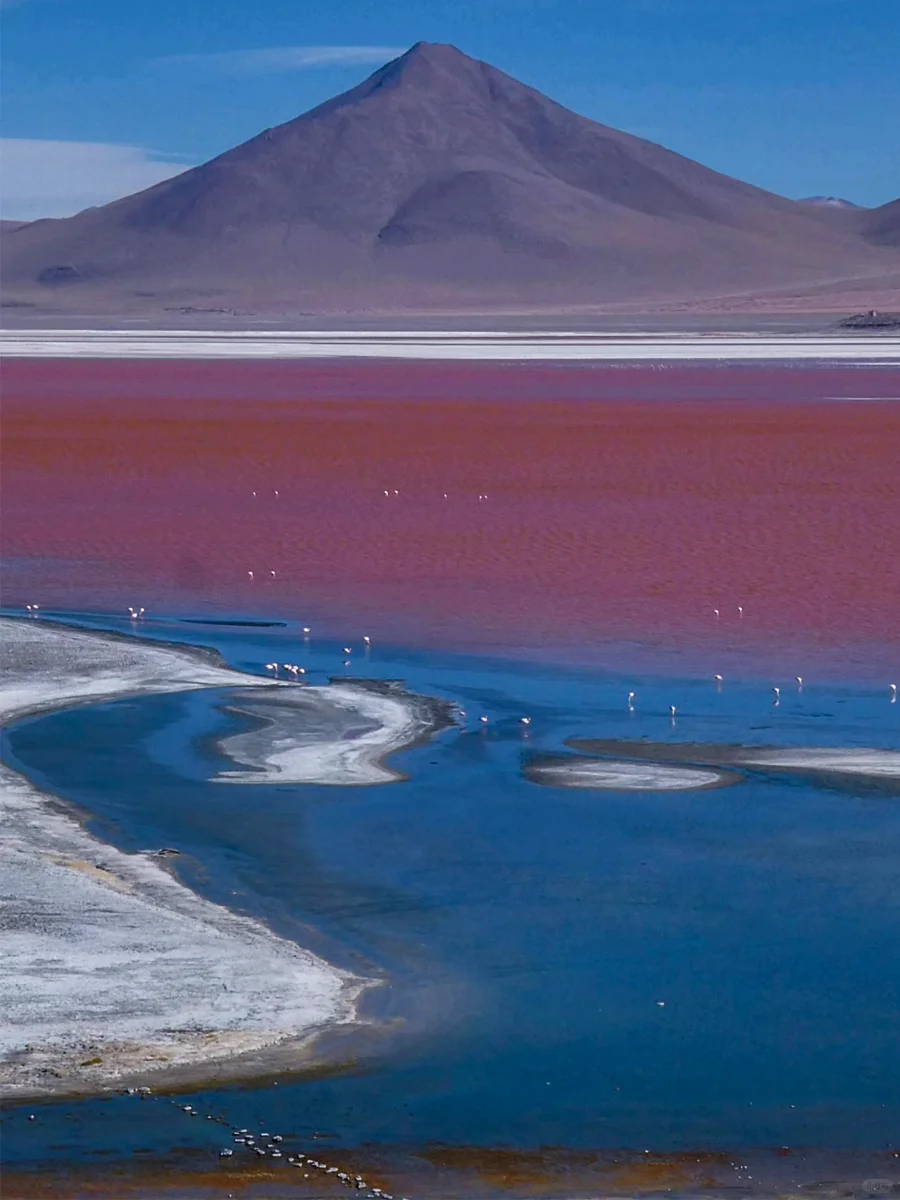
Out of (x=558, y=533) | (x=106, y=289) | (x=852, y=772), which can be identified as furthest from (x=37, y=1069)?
(x=106, y=289)

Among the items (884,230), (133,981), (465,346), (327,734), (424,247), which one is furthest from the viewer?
(884,230)

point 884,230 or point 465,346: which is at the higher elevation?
point 884,230

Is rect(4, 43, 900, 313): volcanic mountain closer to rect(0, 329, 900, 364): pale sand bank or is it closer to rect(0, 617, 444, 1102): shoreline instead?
rect(0, 329, 900, 364): pale sand bank

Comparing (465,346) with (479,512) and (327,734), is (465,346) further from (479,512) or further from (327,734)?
(327,734)

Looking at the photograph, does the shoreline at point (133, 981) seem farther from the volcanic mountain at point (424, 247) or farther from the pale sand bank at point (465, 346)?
the volcanic mountain at point (424, 247)

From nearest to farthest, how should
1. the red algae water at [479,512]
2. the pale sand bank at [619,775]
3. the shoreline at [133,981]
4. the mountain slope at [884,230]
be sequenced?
the shoreline at [133,981], the pale sand bank at [619,775], the red algae water at [479,512], the mountain slope at [884,230]

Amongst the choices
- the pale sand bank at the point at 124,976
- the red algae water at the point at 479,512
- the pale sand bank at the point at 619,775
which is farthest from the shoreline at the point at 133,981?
the red algae water at the point at 479,512

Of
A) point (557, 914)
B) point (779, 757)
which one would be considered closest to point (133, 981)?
point (557, 914)

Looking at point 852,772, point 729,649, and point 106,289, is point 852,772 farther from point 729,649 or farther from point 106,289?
point 106,289
